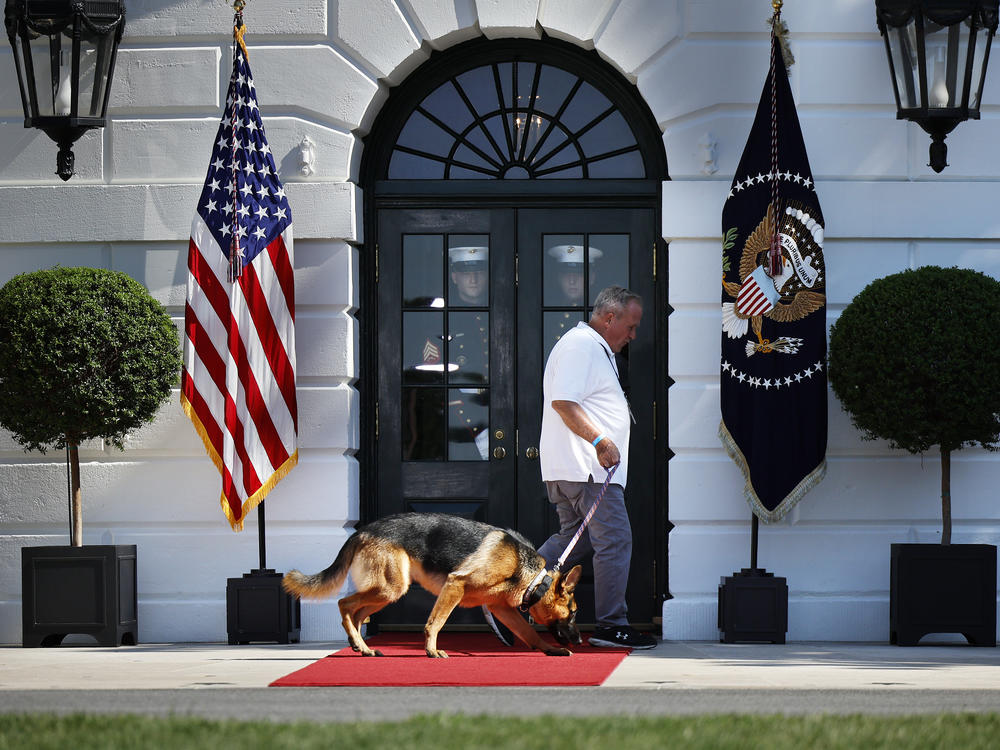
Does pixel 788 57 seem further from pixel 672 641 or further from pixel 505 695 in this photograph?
pixel 505 695

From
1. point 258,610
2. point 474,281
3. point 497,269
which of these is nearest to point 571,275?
point 497,269

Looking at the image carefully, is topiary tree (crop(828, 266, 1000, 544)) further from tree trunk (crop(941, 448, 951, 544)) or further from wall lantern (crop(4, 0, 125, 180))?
wall lantern (crop(4, 0, 125, 180))

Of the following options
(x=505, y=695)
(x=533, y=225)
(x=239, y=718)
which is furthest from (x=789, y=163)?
(x=239, y=718)

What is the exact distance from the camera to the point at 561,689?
676 cm

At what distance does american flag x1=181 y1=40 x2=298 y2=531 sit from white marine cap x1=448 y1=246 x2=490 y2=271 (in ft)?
4.03

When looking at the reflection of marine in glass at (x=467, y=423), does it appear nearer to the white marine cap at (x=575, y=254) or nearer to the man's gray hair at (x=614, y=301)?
the white marine cap at (x=575, y=254)

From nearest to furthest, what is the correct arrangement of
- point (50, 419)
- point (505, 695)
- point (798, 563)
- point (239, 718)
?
point (239, 718), point (505, 695), point (50, 419), point (798, 563)

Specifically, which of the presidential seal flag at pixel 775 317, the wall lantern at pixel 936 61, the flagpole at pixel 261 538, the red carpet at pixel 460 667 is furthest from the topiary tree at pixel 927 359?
the flagpole at pixel 261 538

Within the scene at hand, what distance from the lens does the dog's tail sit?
A: 8.23 metres

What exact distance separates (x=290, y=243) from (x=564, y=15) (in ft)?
8.00

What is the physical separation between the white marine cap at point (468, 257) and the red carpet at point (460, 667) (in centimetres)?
262

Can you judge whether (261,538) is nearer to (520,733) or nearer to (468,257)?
(468,257)

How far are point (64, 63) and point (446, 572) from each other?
439cm

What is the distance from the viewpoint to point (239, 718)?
18.9ft
